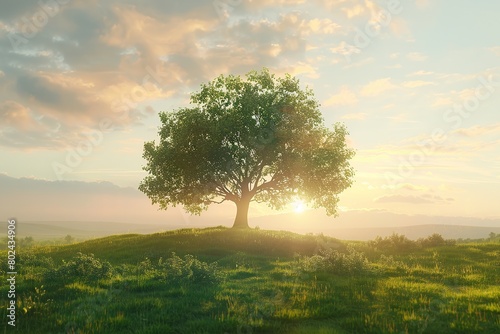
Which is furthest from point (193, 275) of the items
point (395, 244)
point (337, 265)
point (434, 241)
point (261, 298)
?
point (434, 241)

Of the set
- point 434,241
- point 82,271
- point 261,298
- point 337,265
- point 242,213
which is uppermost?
point 242,213

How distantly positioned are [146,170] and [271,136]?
1408cm

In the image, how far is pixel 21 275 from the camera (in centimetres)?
1978

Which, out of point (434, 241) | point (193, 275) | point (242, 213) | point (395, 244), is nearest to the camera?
point (193, 275)

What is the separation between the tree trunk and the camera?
150 ft

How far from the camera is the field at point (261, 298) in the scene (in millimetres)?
11539

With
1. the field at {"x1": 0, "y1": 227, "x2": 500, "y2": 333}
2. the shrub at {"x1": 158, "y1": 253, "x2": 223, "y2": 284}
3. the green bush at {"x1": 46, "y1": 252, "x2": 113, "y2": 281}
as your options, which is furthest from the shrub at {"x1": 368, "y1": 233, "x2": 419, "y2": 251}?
the green bush at {"x1": 46, "y1": 252, "x2": 113, "y2": 281}

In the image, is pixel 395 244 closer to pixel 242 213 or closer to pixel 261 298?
pixel 242 213

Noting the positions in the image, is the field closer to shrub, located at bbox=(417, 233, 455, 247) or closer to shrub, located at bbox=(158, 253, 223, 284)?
shrub, located at bbox=(158, 253, 223, 284)

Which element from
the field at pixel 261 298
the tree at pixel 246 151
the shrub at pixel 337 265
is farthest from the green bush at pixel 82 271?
the tree at pixel 246 151

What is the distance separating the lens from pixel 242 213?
4606 centimetres

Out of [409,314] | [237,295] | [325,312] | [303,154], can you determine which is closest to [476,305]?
[409,314]

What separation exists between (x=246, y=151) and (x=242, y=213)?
24.5 ft

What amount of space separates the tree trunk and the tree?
0.36 feet
